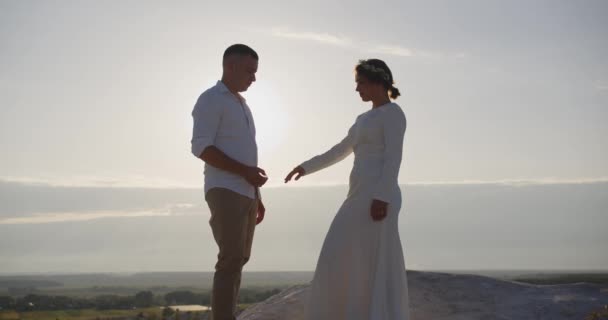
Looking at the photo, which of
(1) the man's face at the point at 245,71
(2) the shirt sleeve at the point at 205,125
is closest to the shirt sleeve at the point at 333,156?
(1) the man's face at the point at 245,71

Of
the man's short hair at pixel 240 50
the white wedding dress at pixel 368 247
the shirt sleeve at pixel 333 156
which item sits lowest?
the white wedding dress at pixel 368 247

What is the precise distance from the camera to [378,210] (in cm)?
660

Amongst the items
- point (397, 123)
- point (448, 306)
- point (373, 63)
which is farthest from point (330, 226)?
point (448, 306)

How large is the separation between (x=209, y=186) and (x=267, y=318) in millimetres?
2320

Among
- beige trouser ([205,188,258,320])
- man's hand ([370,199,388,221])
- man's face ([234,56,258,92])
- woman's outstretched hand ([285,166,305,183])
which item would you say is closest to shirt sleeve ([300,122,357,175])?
woman's outstretched hand ([285,166,305,183])

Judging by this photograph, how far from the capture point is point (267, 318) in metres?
8.13

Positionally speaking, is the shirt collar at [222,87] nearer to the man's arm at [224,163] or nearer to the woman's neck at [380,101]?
the man's arm at [224,163]

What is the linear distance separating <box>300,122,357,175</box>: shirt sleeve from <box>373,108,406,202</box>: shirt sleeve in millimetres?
650

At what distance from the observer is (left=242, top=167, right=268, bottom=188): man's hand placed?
6559 mm

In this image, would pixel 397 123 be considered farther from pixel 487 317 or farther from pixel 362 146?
pixel 487 317

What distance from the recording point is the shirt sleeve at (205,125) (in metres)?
6.52

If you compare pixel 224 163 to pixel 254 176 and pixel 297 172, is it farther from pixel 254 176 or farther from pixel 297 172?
pixel 297 172

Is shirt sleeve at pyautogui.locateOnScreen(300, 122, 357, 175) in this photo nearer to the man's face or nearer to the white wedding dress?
the white wedding dress

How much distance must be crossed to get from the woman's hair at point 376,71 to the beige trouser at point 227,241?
176cm
